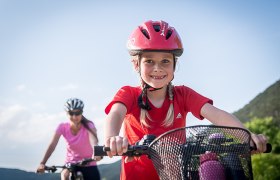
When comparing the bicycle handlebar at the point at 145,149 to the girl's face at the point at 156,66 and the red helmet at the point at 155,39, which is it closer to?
the girl's face at the point at 156,66

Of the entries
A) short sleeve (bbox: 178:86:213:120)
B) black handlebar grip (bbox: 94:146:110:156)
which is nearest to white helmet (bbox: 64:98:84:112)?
short sleeve (bbox: 178:86:213:120)

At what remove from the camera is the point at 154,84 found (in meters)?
3.20

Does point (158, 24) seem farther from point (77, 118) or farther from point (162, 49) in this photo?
point (77, 118)

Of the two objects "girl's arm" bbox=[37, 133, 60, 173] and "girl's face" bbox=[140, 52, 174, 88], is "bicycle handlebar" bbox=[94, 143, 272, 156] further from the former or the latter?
"girl's arm" bbox=[37, 133, 60, 173]

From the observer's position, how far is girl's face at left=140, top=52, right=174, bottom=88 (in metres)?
3.17

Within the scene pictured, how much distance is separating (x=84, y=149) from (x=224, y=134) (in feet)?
17.7

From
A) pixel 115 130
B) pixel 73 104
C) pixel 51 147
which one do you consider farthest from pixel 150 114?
pixel 51 147

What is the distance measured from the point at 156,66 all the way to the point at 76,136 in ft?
14.4

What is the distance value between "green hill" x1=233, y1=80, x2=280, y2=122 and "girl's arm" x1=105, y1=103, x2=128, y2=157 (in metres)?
42.8

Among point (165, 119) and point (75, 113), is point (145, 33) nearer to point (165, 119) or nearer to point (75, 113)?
point (165, 119)

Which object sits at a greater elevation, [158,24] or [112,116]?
[158,24]

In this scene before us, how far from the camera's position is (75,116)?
23.9ft

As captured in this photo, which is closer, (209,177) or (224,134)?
(209,177)

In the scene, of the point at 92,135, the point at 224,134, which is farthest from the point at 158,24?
the point at 92,135
